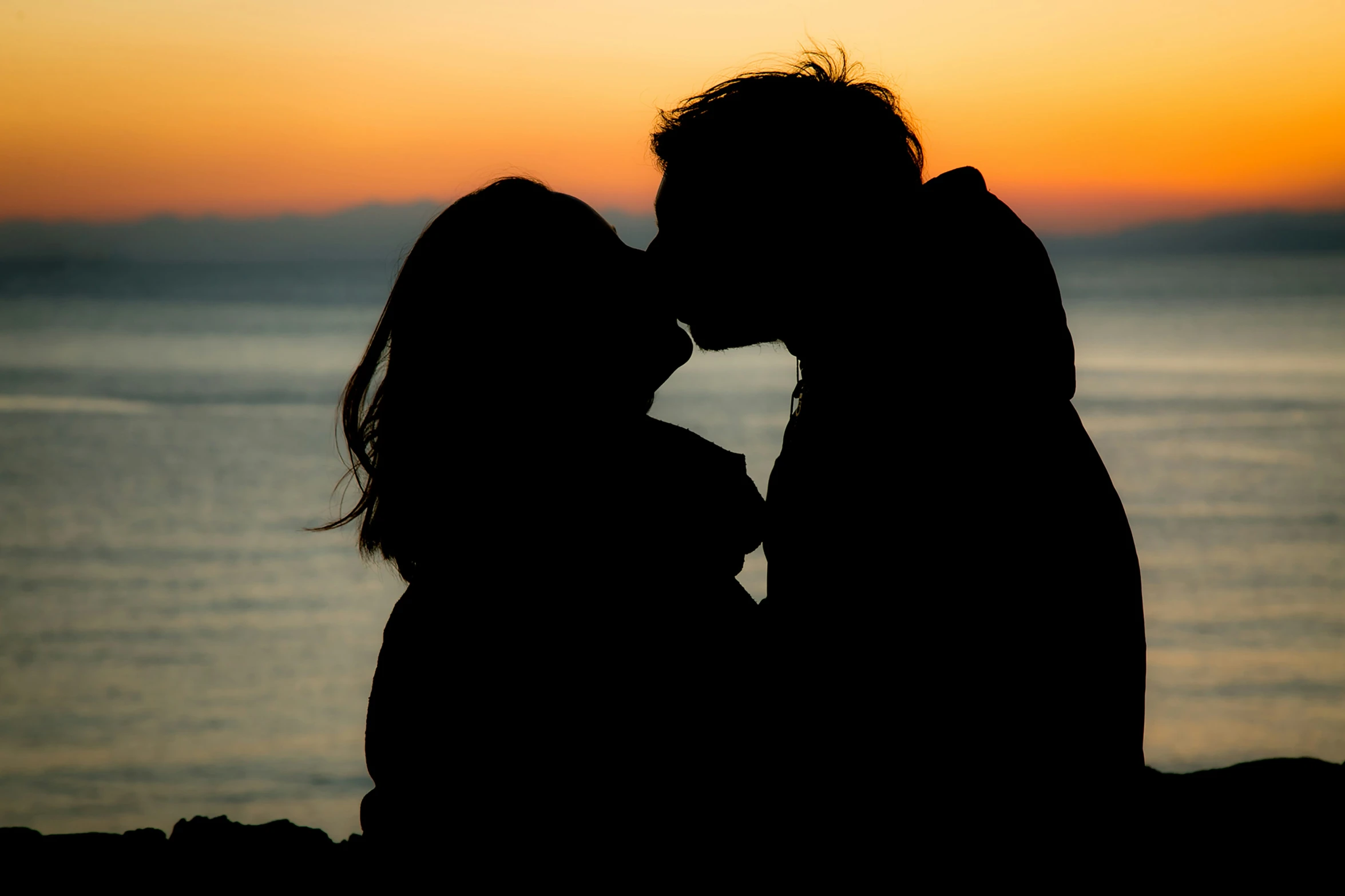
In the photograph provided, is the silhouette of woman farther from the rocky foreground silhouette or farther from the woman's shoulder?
the rocky foreground silhouette

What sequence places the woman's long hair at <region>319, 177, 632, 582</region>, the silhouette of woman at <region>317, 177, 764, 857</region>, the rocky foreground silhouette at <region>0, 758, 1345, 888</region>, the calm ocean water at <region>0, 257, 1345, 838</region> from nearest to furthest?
the silhouette of woman at <region>317, 177, 764, 857</region>
the woman's long hair at <region>319, 177, 632, 582</region>
the rocky foreground silhouette at <region>0, 758, 1345, 888</region>
the calm ocean water at <region>0, 257, 1345, 838</region>

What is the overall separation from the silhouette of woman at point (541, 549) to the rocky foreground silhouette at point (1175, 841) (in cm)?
166

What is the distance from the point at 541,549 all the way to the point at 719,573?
23 centimetres

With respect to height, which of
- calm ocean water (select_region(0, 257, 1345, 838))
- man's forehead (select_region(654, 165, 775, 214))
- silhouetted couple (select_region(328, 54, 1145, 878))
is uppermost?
man's forehead (select_region(654, 165, 775, 214))

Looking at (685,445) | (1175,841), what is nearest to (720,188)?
(685,445)

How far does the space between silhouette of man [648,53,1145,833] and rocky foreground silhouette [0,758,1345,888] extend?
1514mm

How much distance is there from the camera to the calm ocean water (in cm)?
509

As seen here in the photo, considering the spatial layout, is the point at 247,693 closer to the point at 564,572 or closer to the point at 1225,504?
the point at 564,572

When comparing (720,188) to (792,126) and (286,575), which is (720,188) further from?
(286,575)

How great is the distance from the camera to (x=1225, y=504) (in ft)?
29.7

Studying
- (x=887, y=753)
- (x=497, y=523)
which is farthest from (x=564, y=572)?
(x=887, y=753)

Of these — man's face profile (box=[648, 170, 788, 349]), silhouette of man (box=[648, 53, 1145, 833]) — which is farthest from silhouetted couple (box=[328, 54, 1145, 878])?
man's face profile (box=[648, 170, 788, 349])

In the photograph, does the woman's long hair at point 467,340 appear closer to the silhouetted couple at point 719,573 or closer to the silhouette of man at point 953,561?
the silhouetted couple at point 719,573

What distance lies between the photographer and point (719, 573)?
5.63ft
